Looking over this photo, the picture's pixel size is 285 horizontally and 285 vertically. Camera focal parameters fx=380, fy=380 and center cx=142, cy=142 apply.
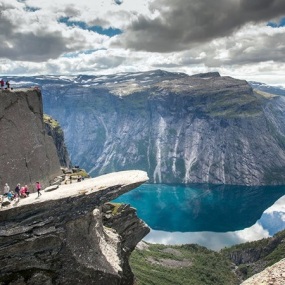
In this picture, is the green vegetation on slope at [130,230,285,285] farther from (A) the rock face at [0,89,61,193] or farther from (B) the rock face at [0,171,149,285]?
(B) the rock face at [0,171,149,285]

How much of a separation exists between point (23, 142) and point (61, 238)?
1518 cm

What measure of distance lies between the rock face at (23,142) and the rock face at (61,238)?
24.1 ft

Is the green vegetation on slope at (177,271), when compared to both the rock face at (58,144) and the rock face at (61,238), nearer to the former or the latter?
the rock face at (58,144)

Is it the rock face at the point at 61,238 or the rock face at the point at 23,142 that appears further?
the rock face at the point at 23,142

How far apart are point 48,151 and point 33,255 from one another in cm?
1969

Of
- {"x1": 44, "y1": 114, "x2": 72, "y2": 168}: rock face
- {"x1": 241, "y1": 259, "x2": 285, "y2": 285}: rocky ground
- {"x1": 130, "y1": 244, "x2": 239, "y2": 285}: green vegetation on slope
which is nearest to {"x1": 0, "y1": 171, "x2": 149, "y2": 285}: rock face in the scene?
{"x1": 241, "y1": 259, "x2": 285, "y2": 285}: rocky ground

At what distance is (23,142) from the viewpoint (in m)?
47.6

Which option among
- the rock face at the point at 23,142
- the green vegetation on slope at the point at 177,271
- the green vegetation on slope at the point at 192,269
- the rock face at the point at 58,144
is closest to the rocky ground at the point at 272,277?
the rock face at the point at 23,142

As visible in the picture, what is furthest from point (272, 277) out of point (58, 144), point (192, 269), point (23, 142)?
point (192, 269)

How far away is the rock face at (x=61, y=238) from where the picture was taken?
35188 millimetres

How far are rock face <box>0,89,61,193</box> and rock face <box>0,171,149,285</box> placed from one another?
24.1ft

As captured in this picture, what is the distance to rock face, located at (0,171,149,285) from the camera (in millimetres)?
35188

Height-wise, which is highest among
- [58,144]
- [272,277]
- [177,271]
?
[272,277]

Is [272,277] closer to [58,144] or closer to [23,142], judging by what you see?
[23,142]
